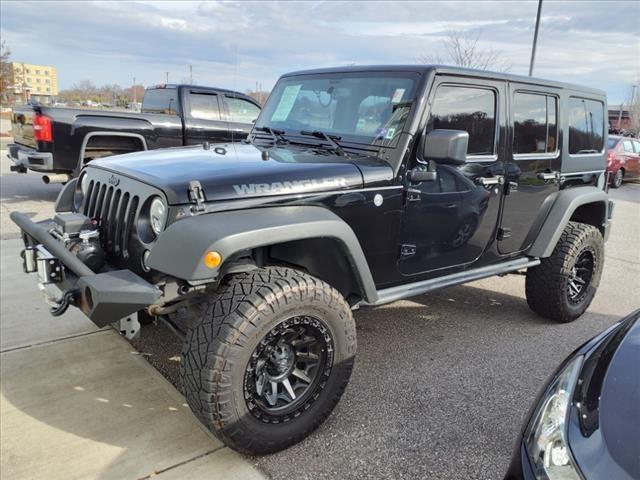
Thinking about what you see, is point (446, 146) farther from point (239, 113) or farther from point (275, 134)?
point (239, 113)

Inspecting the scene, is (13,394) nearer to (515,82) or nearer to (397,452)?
(397,452)

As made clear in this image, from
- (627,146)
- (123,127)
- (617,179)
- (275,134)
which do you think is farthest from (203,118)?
(627,146)

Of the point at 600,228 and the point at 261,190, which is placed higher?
the point at 261,190

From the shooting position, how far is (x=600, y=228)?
4.81 metres

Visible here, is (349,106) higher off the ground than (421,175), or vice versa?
(349,106)

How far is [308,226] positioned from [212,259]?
1.74ft

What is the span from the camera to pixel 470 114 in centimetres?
360

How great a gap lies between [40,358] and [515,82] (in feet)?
12.7

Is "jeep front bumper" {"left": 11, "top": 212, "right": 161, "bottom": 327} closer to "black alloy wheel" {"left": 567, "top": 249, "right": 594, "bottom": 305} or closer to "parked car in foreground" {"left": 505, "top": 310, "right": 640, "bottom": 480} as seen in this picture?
"parked car in foreground" {"left": 505, "top": 310, "right": 640, "bottom": 480}

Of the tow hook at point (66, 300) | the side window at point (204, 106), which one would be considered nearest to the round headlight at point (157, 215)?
the tow hook at point (66, 300)

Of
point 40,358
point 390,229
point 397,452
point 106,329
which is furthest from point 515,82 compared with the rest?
point 40,358

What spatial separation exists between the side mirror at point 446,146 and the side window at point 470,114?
24 centimetres

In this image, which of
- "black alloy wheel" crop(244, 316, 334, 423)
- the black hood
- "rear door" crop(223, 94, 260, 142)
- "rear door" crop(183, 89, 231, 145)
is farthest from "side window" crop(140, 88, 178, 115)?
"black alloy wheel" crop(244, 316, 334, 423)

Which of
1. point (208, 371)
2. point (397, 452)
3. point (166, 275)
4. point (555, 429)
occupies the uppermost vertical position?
point (166, 275)
